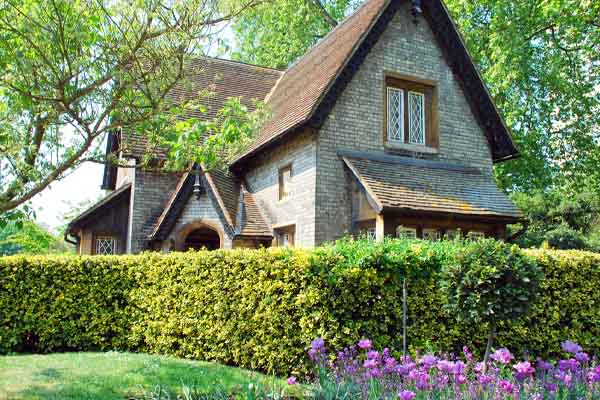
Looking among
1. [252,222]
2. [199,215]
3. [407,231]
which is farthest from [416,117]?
[199,215]

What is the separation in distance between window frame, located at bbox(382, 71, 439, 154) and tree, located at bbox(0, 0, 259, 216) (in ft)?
28.7

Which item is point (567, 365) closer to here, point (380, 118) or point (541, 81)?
point (380, 118)

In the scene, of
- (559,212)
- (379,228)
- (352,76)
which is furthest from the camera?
(559,212)

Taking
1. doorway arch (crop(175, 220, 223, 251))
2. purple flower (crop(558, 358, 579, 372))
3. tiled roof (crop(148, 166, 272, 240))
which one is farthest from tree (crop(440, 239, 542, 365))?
doorway arch (crop(175, 220, 223, 251))

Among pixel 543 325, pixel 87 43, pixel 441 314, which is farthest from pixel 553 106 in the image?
pixel 87 43

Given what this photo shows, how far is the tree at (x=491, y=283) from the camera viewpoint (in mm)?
7254

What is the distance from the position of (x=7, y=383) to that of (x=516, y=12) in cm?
2145

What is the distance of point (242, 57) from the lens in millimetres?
33656

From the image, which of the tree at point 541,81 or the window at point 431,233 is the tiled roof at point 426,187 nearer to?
the window at point 431,233

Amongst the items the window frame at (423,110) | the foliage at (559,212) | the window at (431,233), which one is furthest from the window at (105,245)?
the foliage at (559,212)

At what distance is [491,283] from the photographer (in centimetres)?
729

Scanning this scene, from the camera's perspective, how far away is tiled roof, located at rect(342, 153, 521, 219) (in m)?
13.2

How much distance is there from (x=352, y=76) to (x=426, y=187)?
3600 millimetres

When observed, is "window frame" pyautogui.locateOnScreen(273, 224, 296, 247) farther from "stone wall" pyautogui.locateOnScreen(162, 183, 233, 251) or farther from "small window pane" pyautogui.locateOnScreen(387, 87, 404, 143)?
"small window pane" pyautogui.locateOnScreen(387, 87, 404, 143)
